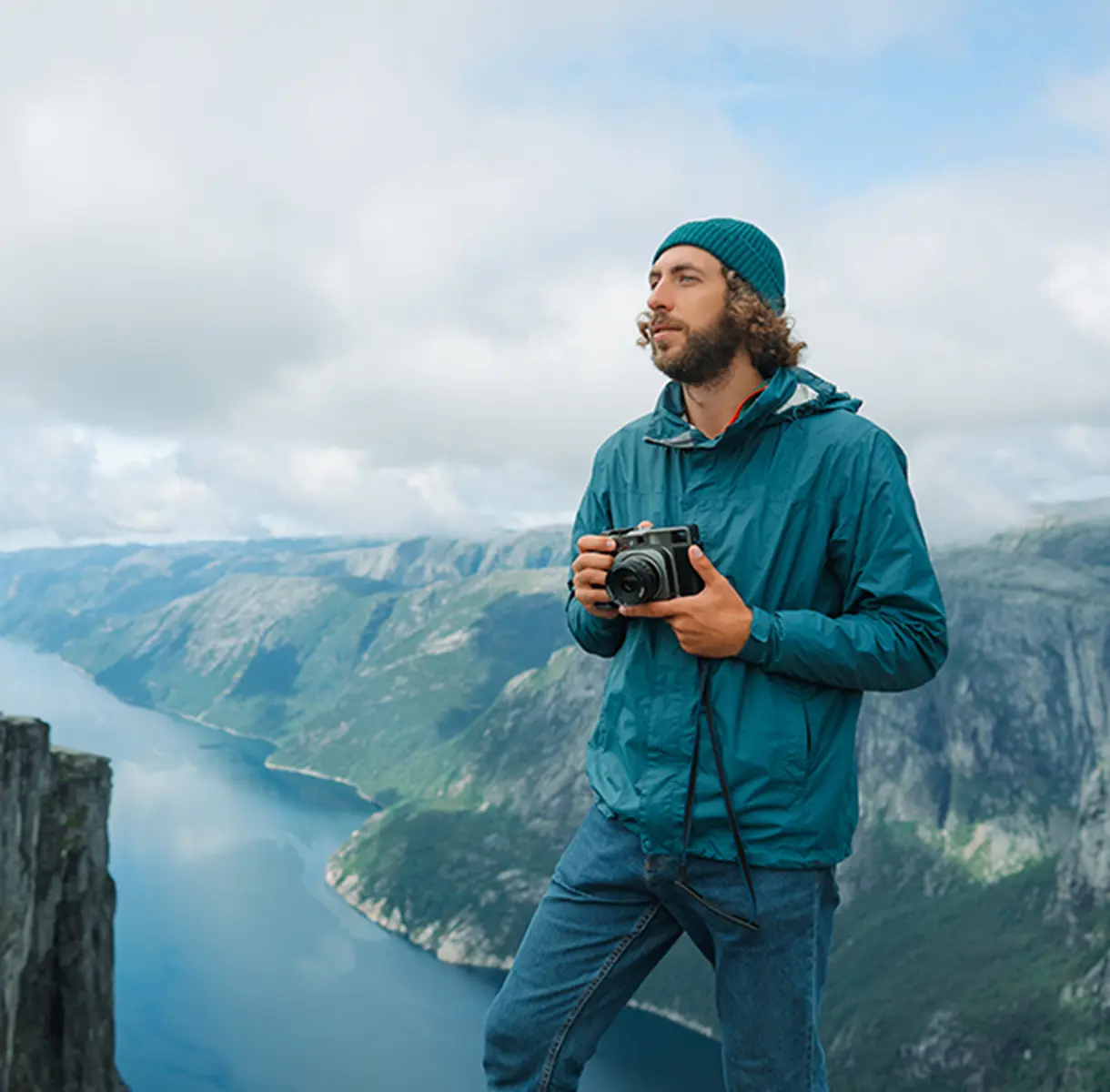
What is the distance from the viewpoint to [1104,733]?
17325cm

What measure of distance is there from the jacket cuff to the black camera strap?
9.1 inches

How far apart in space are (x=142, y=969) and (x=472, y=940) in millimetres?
51300

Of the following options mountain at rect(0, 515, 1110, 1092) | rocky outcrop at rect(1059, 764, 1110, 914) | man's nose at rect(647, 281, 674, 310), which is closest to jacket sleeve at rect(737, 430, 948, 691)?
man's nose at rect(647, 281, 674, 310)

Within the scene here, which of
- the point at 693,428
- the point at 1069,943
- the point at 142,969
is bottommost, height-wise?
the point at 142,969

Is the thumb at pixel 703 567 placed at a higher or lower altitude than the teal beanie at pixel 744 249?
lower

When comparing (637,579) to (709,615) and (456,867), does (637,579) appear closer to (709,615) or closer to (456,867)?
(709,615)

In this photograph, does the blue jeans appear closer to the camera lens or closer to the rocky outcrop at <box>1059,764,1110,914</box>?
the camera lens

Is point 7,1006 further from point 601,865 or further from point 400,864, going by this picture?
point 400,864

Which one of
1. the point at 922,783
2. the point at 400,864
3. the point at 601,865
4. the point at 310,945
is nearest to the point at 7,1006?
the point at 601,865

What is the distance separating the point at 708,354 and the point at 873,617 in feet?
3.96

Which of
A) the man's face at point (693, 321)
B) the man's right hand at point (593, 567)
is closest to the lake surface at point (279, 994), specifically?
the man's right hand at point (593, 567)

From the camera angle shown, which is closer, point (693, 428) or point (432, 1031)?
point (693, 428)

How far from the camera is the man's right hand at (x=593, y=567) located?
330cm

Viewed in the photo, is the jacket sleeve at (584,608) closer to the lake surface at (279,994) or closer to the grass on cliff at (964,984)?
the lake surface at (279,994)
